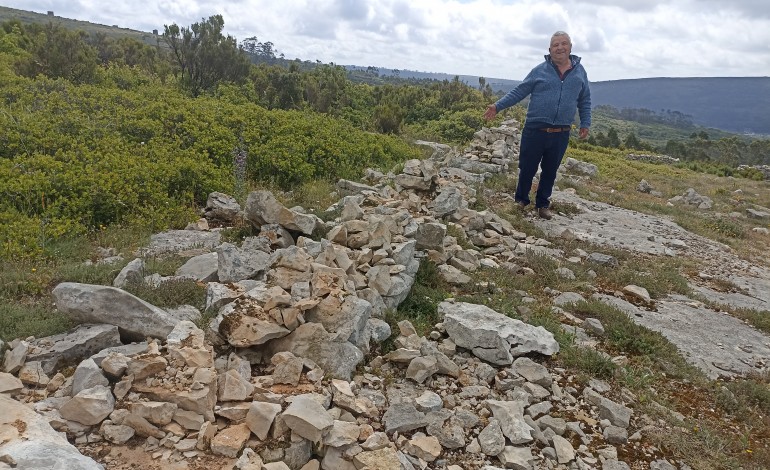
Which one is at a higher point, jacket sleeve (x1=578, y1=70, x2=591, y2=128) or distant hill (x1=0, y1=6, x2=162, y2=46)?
distant hill (x1=0, y1=6, x2=162, y2=46)

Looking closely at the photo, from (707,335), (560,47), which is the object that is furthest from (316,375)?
(560,47)

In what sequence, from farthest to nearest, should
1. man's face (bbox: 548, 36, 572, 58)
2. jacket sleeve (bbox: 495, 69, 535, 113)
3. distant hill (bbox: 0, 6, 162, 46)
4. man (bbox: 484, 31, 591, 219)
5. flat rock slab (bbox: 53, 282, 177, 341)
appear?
distant hill (bbox: 0, 6, 162, 46), jacket sleeve (bbox: 495, 69, 535, 113), man (bbox: 484, 31, 591, 219), man's face (bbox: 548, 36, 572, 58), flat rock slab (bbox: 53, 282, 177, 341)

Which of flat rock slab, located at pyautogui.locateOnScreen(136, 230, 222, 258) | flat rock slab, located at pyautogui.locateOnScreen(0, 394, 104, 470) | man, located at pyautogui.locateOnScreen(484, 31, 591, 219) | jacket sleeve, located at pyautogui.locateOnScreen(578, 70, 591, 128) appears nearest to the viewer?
flat rock slab, located at pyautogui.locateOnScreen(0, 394, 104, 470)

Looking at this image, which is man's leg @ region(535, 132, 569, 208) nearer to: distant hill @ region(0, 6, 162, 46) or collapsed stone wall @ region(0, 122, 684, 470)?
collapsed stone wall @ region(0, 122, 684, 470)

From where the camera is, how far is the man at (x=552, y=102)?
777 cm

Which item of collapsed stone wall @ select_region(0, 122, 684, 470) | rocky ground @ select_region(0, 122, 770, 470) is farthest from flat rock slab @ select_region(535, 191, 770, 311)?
collapsed stone wall @ select_region(0, 122, 684, 470)

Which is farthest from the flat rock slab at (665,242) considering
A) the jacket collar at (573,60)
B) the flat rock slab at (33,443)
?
the flat rock slab at (33,443)

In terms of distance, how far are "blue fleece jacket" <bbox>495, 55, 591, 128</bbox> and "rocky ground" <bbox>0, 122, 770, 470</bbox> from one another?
130 inches

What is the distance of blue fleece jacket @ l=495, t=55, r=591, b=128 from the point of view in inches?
306

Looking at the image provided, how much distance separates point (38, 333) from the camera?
370 centimetres

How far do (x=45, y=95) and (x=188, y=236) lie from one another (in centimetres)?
790

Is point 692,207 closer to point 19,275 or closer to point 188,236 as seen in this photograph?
point 188,236

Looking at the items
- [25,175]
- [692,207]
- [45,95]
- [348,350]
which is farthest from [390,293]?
[692,207]

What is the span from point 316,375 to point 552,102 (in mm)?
6033
